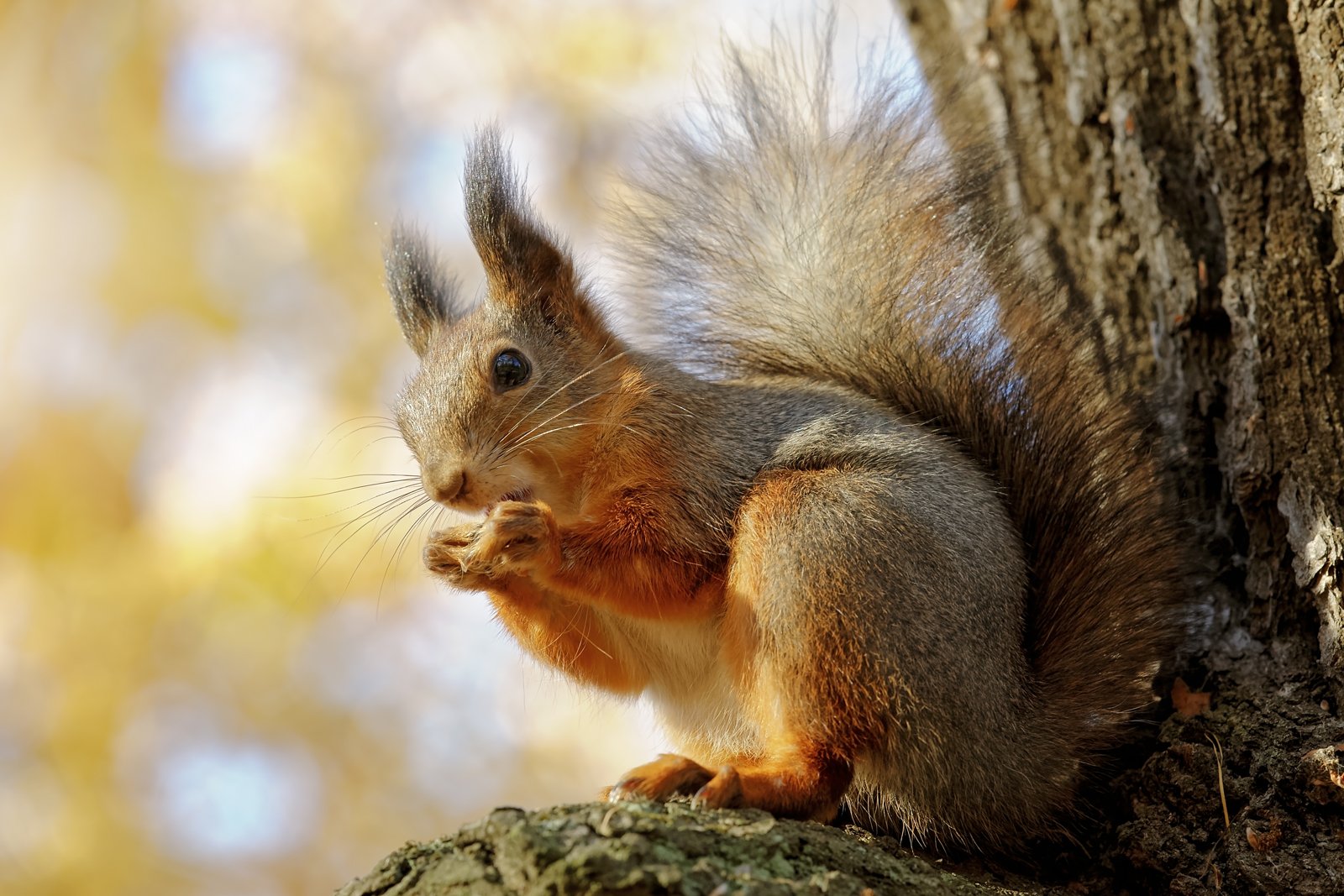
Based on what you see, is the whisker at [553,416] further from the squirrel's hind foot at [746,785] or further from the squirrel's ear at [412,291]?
the squirrel's hind foot at [746,785]

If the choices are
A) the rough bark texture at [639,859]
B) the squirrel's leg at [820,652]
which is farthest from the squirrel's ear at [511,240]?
the rough bark texture at [639,859]

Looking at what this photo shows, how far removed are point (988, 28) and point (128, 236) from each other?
10.2ft

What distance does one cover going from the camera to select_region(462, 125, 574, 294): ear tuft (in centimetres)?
212

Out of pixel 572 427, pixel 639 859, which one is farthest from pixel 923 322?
pixel 639 859

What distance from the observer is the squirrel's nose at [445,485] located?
1.86 metres

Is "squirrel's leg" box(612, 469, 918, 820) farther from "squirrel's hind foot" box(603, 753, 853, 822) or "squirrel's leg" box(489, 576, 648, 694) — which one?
"squirrel's leg" box(489, 576, 648, 694)

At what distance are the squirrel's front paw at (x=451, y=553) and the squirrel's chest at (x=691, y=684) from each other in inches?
11.4

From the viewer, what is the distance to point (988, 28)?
260cm

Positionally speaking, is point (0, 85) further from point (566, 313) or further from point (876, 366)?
point (876, 366)

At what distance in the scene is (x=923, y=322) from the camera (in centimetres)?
215

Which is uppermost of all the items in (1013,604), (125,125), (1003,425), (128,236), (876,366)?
(125,125)

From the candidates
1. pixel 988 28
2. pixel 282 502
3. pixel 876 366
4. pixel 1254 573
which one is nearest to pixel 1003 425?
pixel 876 366

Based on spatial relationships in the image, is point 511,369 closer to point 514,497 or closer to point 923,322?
point 514,497

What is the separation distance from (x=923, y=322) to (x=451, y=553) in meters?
0.98
